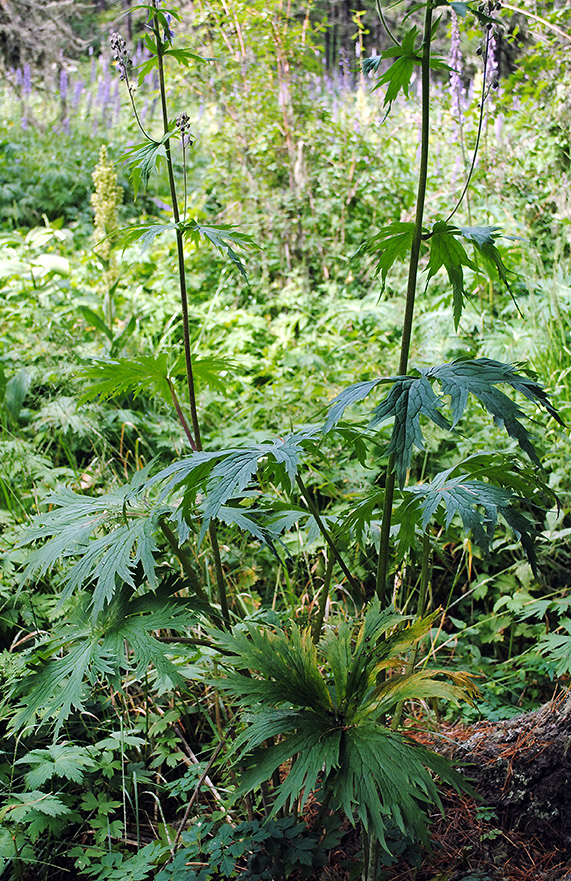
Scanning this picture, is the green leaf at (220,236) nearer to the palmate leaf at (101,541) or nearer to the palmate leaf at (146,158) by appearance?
the palmate leaf at (146,158)

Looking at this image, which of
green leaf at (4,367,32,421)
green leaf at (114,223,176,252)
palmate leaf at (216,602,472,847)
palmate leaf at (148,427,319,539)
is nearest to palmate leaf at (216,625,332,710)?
palmate leaf at (216,602,472,847)

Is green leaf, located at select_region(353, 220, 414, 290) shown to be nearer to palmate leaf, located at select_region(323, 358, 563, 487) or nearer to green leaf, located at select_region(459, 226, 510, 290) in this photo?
green leaf, located at select_region(459, 226, 510, 290)

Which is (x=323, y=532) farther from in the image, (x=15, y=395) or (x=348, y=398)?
(x=15, y=395)

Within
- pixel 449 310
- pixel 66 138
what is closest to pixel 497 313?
pixel 449 310

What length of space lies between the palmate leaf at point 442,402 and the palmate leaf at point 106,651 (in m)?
0.51

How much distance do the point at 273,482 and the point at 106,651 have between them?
1.57ft

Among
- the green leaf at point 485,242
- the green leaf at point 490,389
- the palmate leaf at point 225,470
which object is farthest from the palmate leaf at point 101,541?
the green leaf at point 485,242

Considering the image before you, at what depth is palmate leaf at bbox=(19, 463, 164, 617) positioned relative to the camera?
1.14m

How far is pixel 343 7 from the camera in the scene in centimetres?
1423

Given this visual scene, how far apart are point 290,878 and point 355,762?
461mm

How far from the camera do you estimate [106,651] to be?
1.17 m

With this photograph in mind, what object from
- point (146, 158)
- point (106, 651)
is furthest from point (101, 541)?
point (146, 158)

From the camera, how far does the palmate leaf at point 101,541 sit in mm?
1143

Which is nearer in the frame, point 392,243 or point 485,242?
point 485,242
